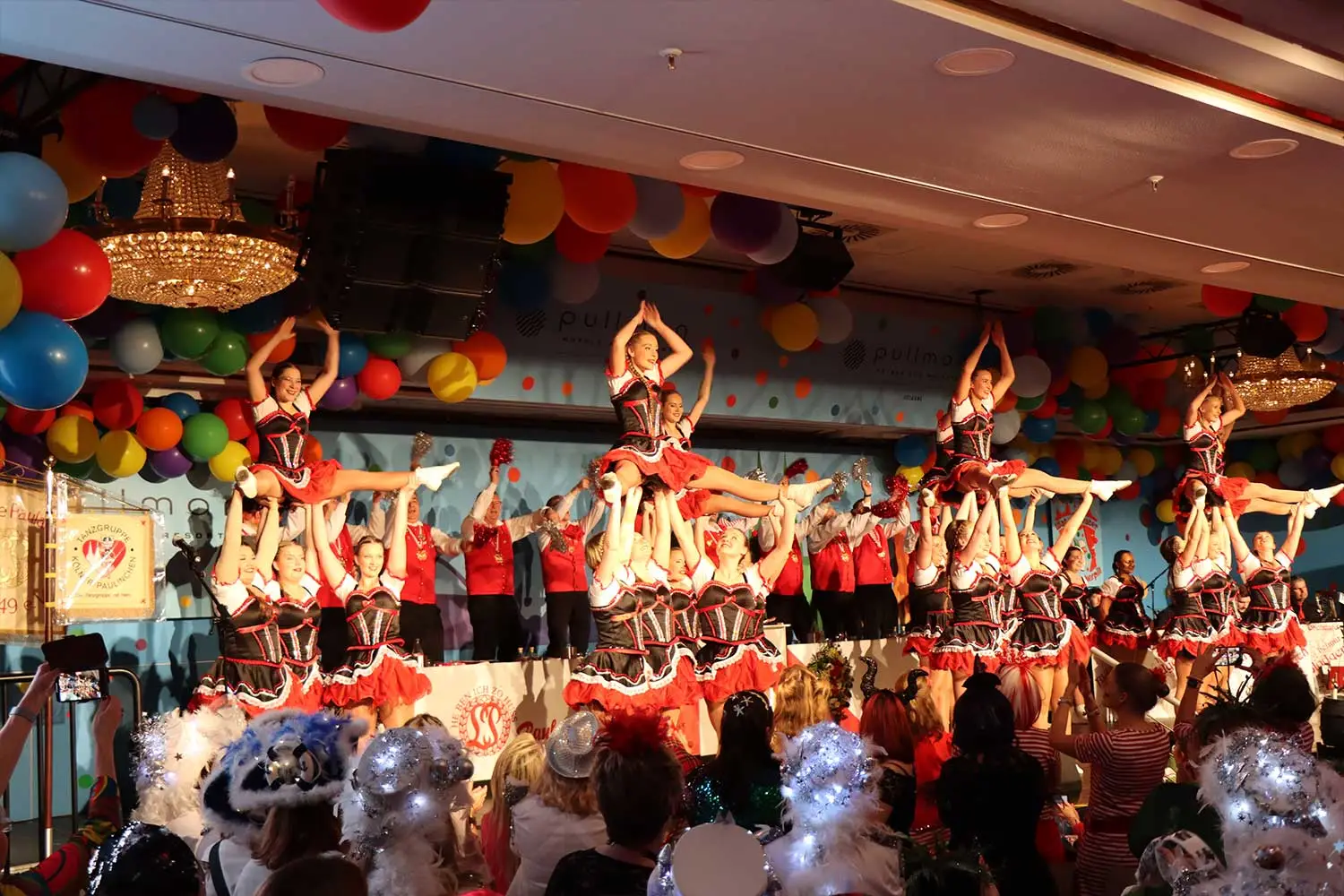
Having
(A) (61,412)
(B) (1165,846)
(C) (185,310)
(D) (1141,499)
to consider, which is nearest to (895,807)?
(B) (1165,846)

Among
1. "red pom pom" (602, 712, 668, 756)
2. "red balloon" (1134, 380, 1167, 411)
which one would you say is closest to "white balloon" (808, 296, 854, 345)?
"red balloon" (1134, 380, 1167, 411)

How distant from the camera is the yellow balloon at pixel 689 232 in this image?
6676 mm

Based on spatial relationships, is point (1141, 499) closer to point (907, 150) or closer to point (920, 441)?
point (920, 441)

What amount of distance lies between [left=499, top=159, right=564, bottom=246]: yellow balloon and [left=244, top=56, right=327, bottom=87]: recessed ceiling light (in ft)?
7.65

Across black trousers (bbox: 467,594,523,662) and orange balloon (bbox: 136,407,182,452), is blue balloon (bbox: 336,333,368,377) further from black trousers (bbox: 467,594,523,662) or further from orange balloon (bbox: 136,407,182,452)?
black trousers (bbox: 467,594,523,662)

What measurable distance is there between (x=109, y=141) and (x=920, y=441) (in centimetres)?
837

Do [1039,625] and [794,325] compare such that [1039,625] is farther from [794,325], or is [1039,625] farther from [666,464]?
[666,464]

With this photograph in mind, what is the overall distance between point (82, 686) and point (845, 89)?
9.21 feet

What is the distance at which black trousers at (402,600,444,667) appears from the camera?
8.45 meters

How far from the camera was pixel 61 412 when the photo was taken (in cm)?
682

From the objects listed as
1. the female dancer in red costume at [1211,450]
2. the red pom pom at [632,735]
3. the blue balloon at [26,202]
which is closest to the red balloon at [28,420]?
the blue balloon at [26,202]

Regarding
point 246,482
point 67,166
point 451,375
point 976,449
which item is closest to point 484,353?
point 451,375

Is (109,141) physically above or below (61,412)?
above

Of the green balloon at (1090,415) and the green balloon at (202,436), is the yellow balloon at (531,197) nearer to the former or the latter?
the green balloon at (202,436)
